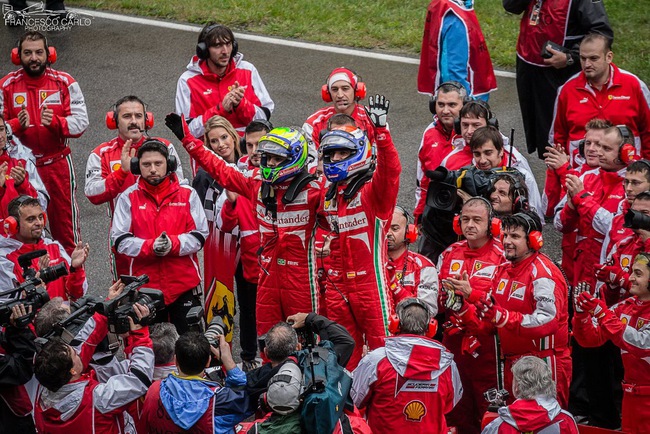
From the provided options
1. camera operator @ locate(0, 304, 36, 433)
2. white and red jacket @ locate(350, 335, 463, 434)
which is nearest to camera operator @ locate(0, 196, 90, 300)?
camera operator @ locate(0, 304, 36, 433)

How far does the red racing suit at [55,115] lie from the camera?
434 inches

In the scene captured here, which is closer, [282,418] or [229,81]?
[282,418]

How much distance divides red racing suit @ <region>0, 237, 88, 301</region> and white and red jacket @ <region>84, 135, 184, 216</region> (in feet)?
2.64

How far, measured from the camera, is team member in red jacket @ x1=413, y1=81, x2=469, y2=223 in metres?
10.1

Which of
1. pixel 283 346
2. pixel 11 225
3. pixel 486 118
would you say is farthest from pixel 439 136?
pixel 11 225

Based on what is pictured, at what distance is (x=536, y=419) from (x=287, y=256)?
259 centimetres

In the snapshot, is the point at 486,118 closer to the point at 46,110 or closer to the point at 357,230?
the point at 357,230

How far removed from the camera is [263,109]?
11.1m

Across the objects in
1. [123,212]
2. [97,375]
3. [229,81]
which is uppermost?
[229,81]

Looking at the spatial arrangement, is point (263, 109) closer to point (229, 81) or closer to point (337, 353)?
point (229, 81)

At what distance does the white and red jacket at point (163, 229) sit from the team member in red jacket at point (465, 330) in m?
2.27

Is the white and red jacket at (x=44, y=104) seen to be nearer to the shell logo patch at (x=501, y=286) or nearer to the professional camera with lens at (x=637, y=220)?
the shell logo patch at (x=501, y=286)

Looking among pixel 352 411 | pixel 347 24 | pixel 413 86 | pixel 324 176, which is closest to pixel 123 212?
pixel 324 176

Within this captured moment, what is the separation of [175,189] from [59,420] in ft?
9.22
